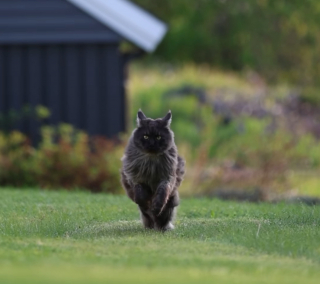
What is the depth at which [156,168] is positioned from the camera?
10.8 metres

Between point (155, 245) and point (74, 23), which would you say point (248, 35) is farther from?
point (155, 245)

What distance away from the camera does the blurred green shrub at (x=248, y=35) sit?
1673 inches

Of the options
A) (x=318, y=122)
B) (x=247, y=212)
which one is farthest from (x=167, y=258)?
(x=318, y=122)

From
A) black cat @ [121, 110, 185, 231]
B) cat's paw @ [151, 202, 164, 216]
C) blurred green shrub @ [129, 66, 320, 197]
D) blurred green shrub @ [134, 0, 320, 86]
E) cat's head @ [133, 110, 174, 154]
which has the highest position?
cat's head @ [133, 110, 174, 154]

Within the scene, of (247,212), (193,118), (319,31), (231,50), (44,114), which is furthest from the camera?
(231,50)

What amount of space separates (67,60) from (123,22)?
170cm

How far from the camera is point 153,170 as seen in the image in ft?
35.3

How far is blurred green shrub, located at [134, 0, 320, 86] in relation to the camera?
4250cm

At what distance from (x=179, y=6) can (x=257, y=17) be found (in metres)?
3.95

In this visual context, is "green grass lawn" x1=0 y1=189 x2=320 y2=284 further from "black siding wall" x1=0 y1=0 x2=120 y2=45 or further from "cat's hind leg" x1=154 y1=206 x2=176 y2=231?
"black siding wall" x1=0 y1=0 x2=120 y2=45

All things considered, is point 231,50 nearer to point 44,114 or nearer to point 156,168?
point 44,114

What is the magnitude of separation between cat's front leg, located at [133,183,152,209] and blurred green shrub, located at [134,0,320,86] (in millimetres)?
31766

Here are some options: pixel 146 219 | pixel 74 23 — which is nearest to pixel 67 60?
pixel 74 23

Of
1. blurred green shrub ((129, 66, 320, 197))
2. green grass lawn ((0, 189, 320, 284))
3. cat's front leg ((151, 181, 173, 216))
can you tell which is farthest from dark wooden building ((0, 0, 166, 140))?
cat's front leg ((151, 181, 173, 216))
